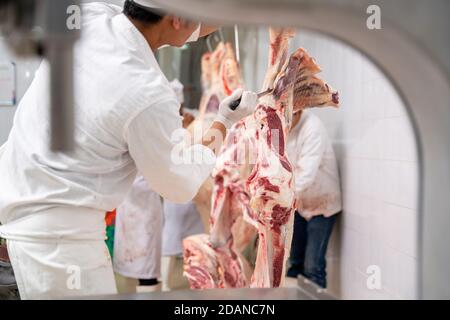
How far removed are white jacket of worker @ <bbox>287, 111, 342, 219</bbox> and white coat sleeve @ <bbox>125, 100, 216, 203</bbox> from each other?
362 mm

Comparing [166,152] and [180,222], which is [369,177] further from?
[180,222]

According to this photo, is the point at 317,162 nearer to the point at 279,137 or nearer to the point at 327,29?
the point at 279,137

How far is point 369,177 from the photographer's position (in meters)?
1.14

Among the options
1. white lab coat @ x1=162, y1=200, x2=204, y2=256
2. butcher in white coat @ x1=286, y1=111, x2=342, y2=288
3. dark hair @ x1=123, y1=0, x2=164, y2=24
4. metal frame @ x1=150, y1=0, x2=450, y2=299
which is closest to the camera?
metal frame @ x1=150, y1=0, x2=450, y2=299

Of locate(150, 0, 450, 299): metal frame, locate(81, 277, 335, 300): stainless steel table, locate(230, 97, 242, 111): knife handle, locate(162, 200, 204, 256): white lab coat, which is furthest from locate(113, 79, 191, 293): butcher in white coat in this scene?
locate(150, 0, 450, 299): metal frame

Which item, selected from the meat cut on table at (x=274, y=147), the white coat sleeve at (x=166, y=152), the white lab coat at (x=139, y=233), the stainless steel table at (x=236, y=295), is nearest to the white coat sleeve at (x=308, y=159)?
the meat cut on table at (x=274, y=147)

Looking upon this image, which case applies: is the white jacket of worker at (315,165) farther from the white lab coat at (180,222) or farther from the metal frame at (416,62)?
the white lab coat at (180,222)

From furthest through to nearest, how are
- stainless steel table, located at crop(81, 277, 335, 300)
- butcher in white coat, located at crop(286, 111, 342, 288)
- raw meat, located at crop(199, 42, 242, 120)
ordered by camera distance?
raw meat, located at crop(199, 42, 242, 120), butcher in white coat, located at crop(286, 111, 342, 288), stainless steel table, located at crop(81, 277, 335, 300)

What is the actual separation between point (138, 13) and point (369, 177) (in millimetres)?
615

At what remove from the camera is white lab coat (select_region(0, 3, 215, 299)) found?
917 millimetres

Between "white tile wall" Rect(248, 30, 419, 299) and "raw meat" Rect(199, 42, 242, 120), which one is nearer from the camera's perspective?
"white tile wall" Rect(248, 30, 419, 299)

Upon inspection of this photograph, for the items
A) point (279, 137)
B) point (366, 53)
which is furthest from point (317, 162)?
point (366, 53)

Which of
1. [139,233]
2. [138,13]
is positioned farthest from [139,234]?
[138,13]

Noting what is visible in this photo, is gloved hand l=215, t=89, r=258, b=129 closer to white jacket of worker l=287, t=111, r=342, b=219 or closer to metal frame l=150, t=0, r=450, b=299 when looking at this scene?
white jacket of worker l=287, t=111, r=342, b=219
